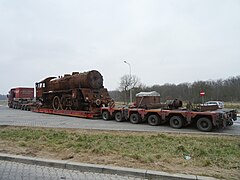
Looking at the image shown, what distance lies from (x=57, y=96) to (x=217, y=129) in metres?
14.7

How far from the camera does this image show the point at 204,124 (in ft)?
37.1

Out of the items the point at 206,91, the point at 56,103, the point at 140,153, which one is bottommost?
the point at 140,153

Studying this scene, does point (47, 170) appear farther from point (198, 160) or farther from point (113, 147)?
point (198, 160)

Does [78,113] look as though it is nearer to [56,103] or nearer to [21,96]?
[56,103]

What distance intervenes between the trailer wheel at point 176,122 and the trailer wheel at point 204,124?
95 cm

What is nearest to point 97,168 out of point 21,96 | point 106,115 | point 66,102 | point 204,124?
point 204,124

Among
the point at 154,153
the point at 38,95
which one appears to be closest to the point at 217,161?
the point at 154,153

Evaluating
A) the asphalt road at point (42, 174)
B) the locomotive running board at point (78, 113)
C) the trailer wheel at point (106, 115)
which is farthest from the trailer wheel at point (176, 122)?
the asphalt road at point (42, 174)

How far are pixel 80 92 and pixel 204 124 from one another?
10.5 m

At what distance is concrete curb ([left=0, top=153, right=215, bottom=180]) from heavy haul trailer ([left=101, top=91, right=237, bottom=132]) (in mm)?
7251

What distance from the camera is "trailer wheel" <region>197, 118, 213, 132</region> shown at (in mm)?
11070

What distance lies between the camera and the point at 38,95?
24.3m

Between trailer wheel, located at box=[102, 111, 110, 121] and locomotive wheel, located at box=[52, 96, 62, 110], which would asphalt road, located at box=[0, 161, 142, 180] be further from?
locomotive wheel, located at box=[52, 96, 62, 110]

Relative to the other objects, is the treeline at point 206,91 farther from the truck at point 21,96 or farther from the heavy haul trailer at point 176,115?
the heavy haul trailer at point 176,115
